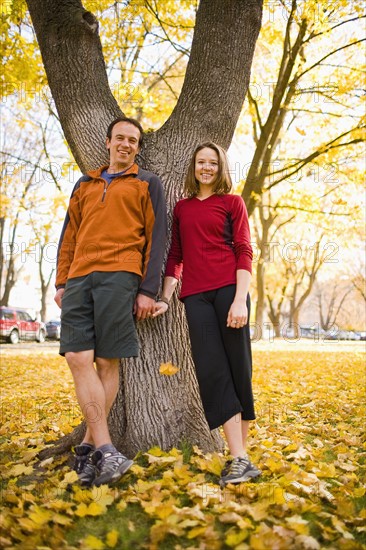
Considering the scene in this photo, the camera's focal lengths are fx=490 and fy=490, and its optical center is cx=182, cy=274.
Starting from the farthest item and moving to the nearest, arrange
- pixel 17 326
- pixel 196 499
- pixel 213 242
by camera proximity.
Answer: pixel 17 326 < pixel 213 242 < pixel 196 499

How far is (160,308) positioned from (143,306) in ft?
0.66

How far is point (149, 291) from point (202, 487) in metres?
1.22

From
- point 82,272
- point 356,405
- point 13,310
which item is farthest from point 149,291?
point 13,310

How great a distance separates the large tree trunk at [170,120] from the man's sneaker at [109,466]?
52cm

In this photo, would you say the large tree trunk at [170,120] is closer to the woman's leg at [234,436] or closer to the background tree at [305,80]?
the woman's leg at [234,436]

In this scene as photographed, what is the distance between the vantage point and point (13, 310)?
22.5 metres

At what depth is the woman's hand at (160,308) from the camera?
332cm

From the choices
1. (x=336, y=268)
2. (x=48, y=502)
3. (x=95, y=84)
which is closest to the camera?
(x=48, y=502)

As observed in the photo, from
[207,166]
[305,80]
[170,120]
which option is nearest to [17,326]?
[305,80]

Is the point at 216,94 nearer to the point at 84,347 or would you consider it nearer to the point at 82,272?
the point at 82,272

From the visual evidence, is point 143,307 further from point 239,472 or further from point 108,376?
point 239,472

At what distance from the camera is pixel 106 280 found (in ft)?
10.1

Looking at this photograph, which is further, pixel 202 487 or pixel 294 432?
pixel 294 432

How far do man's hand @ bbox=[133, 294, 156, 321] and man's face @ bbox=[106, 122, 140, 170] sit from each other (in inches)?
37.8
